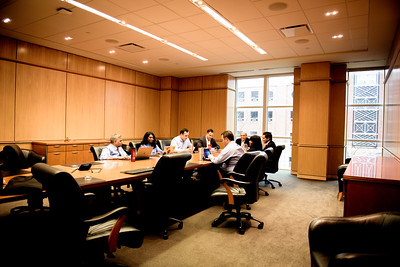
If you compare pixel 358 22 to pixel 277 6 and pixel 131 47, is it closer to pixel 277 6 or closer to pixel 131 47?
pixel 277 6

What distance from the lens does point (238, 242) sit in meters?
3.26

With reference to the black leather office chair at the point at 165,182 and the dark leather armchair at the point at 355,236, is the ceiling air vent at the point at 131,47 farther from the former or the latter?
the dark leather armchair at the point at 355,236

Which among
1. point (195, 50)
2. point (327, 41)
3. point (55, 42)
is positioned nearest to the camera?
point (327, 41)

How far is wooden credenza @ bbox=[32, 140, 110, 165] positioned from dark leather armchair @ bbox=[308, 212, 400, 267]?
5.96m

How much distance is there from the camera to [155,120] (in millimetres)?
9711

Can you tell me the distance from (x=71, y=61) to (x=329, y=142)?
768 centimetres

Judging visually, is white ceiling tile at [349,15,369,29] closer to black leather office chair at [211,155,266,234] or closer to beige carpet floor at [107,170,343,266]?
black leather office chair at [211,155,266,234]

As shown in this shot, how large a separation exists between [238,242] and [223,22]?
12.2 feet

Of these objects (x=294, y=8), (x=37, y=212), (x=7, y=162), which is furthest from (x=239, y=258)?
(x=7, y=162)

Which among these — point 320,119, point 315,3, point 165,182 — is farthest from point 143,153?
point 320,119

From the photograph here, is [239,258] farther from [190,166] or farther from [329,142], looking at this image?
[329,142]

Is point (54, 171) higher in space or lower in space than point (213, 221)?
higher

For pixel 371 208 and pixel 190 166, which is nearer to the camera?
pixel 371 208

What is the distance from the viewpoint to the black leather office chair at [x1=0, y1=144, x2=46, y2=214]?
2467 mm
